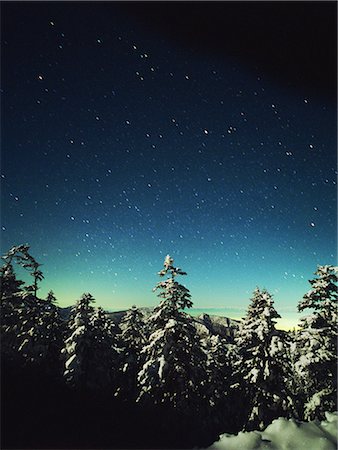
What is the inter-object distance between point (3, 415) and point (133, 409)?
6719mm

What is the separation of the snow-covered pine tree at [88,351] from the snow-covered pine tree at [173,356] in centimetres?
1009

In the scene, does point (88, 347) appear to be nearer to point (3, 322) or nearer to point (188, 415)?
point (3, 322)

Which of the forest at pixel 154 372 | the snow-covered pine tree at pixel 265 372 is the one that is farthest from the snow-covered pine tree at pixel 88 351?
the snow-covered pine tree at pixel 265 372

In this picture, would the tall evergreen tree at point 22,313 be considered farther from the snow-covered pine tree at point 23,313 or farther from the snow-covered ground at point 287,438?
the snow-covered ground at point 287,438

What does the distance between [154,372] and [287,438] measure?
13.7 metres

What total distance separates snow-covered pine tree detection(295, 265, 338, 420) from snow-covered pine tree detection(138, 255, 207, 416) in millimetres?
6145

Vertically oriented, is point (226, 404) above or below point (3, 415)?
below

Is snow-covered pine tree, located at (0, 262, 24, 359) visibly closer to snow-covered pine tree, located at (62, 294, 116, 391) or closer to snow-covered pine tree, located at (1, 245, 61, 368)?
snow-covered pine tree, located at (1, 245, 61, 368)

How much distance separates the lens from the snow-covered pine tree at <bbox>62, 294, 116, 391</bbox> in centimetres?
2583

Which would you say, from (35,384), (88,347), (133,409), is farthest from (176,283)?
(88,347)

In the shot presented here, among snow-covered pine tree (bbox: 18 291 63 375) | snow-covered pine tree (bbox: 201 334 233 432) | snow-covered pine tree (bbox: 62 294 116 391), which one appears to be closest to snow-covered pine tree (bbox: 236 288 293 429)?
snow-covered pine tree (bbox: 201 334 233 432)

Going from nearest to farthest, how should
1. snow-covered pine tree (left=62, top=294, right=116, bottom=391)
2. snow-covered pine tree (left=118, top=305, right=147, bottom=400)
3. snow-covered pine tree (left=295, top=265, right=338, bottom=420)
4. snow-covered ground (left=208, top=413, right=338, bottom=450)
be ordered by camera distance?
snow-covered ground (left=208, top=413, right=338, bottom=450), snow-covered pine tree (left=295, top=265, right=338, bottom=420), snow-covered pine tree (left=62, top=294, right=116, bottom=391), snow-covered pine tree (left=118, top=305, right=147, bottom=400)

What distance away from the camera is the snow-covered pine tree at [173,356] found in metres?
17.2

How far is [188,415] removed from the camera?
16641mm
